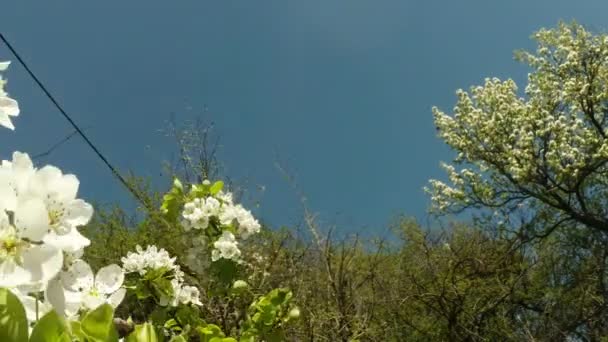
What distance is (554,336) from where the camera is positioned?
8.55m

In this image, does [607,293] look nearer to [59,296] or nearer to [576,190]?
[576,190]

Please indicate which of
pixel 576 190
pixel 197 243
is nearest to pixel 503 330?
pixel 576 190

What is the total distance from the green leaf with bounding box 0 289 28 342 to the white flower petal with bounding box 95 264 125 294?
16.1 inches

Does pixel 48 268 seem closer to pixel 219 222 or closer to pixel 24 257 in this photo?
pixel 24 257

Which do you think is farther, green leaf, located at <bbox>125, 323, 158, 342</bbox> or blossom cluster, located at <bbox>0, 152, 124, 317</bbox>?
green leaf, located at <bbox>125, 323, 158, 342</bbox>

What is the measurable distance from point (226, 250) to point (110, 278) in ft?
5.71

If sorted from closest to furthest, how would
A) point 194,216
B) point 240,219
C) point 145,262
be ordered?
point 145,262, point 194,216, point 240,219

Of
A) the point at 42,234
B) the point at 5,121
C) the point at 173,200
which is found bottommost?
the point at 42,234

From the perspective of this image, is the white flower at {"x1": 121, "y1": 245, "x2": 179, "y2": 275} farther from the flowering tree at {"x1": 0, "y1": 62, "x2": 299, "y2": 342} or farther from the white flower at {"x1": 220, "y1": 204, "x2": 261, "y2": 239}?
the flowering tree at {"x1": 0, "y1": 62, "x2": 299, "y2": 342}

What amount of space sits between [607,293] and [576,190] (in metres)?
3.73

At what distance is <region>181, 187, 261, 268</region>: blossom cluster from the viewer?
2844mm

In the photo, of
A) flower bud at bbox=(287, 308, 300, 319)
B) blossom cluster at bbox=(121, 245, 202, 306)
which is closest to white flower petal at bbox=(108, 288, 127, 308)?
blossom cluster at bbox=(121, 245, 202, 306)

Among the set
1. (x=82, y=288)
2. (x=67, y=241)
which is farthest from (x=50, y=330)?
(x=82, y=288)

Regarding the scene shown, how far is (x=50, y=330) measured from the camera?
0.67 metres
